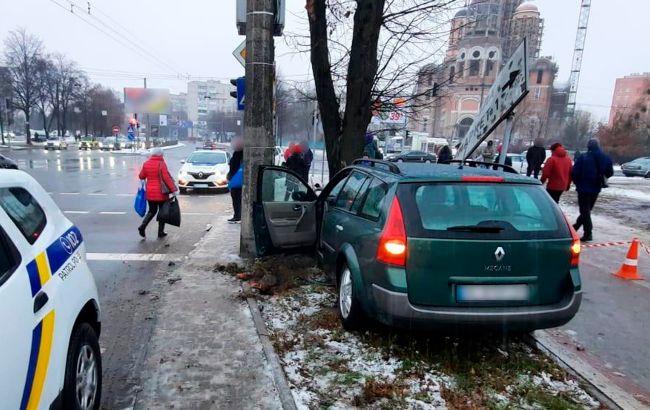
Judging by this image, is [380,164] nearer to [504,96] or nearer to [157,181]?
[504,96]

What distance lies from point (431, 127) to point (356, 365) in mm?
89706

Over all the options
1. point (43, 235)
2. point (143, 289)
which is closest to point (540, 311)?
point (43, 235)

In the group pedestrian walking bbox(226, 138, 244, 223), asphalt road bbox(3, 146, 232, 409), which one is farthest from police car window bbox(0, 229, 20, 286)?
pedestrian walking bbox(226, 138, 244, 223)

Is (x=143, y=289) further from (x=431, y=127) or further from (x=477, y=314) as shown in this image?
(x=431, y=127)

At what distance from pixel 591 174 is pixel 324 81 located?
5354 mm

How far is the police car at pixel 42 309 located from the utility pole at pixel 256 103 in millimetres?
3446

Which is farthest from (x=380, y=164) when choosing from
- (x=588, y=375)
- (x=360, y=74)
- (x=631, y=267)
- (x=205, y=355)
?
(x=631, y=267)

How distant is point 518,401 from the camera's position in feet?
10.3

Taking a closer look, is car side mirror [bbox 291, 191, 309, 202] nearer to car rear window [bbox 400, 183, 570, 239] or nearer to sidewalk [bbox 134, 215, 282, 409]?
sidewalk [bbox 134, 215, 282, 409]

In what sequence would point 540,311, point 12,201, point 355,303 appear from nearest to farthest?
point 12,201 → point 540,311 → point 355,303

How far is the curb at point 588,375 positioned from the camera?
319cm

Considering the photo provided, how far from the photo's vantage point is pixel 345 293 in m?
4.19

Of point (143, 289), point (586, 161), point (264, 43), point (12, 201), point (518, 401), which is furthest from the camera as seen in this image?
point (586, 161)

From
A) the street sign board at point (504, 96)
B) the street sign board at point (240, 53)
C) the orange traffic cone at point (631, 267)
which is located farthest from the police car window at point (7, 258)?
the orange traffic cone at point (631, 267)
